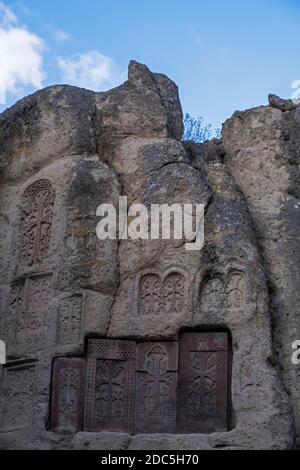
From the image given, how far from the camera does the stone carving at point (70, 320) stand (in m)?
11.5

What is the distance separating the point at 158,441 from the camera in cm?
1091

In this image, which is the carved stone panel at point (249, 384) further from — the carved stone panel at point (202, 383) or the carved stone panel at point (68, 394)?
the carved stone panel at point (68, 394)

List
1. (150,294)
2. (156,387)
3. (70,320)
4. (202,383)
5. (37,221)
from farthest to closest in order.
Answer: (37,221) → (150,294) → (70,320) → (156,387) → (202,383)

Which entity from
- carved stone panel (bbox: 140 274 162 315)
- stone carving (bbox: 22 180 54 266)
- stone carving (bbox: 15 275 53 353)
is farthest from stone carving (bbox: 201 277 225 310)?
stone carving (bbox: 22 180 54 266)

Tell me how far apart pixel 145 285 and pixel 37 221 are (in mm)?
→ 1511

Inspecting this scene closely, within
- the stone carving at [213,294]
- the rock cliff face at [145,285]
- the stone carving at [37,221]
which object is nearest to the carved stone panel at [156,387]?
the rock cliff face at [145,285]

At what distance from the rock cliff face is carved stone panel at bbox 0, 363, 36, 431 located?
0.05ft

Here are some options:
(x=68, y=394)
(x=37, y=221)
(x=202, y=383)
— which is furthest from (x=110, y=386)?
(x=37, y=221)

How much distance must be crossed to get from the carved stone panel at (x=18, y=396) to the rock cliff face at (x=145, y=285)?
2cm

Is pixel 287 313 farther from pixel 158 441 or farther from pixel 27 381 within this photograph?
pixel 27 381

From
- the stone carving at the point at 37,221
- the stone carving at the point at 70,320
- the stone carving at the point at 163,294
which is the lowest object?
the stone carving at the point at 70,320

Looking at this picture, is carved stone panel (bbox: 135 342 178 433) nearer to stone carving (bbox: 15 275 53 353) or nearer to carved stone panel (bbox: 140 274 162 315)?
carved stone panel (bbox: 140 274 162 315)

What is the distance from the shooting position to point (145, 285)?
460 inches

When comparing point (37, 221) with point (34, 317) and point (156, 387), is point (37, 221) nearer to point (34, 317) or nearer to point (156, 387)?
point (34, 317)
